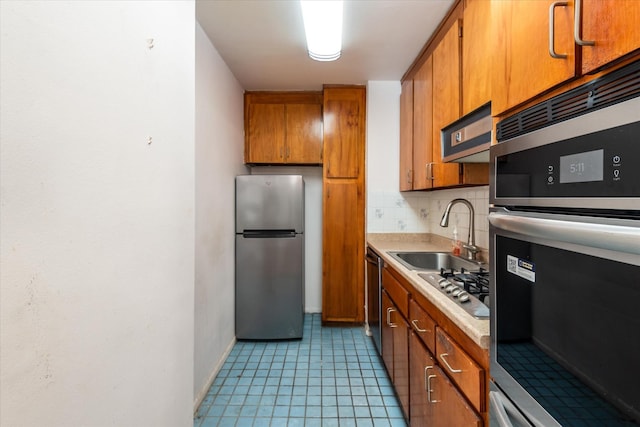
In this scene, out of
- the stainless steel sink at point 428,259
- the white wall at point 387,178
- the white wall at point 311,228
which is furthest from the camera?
the white wall at point 311,228

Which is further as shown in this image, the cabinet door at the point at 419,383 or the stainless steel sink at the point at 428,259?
the stainless steel sink at the point at 428,259

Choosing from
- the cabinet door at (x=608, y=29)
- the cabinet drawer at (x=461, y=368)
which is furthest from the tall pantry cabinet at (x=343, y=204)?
the cabinet door at (x=608, y=29)

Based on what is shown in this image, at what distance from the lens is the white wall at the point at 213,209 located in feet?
6.63

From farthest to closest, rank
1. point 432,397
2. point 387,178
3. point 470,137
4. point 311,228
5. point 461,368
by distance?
point 311,228 < point 387,178 < point 470,137 < point 432,397 < point 461,368

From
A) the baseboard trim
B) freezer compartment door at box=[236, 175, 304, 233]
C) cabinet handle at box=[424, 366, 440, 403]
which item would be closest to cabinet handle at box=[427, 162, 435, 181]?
freezer compartment door at box=[236, 175, 304, 233]

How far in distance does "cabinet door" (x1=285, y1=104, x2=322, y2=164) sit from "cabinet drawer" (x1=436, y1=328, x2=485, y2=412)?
7.64 ft

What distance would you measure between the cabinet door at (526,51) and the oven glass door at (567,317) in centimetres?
33

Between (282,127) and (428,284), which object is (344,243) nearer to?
(282,127)

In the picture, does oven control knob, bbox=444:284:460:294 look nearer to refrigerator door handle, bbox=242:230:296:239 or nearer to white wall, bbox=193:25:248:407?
white wall, bbox=193:25:248:407

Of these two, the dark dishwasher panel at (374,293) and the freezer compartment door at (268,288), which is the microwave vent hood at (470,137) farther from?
the freezer compartment door at (268,288)

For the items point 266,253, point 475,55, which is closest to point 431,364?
point 475,55

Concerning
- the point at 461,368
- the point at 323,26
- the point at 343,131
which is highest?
the point at 323,26

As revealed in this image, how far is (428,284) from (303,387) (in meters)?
1.29

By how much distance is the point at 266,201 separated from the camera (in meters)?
2.83
